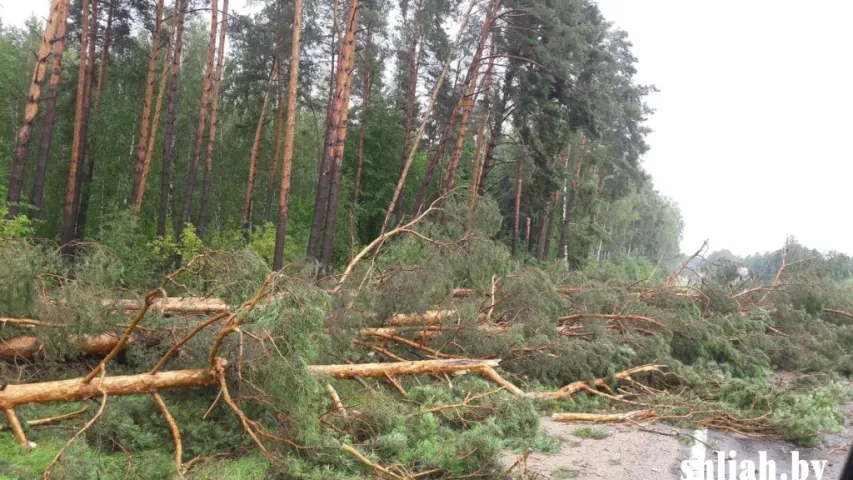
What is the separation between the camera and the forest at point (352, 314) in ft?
13.1

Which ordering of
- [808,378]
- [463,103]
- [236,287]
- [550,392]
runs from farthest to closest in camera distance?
[463,103]
[808,378]
[550,392]
[236,287]

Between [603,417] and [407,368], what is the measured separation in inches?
73.3

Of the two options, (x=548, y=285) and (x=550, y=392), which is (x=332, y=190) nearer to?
(x=548, y=285)

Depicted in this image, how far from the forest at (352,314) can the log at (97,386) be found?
1 centimetres

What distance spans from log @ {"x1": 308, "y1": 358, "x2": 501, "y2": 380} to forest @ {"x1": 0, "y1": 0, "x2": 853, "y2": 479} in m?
0.03

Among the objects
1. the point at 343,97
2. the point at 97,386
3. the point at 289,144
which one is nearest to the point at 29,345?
the point at 97,386

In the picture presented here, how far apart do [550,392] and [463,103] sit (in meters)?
9.22

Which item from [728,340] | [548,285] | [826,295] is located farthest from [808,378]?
[826,295]

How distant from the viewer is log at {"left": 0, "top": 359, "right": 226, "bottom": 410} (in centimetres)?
398

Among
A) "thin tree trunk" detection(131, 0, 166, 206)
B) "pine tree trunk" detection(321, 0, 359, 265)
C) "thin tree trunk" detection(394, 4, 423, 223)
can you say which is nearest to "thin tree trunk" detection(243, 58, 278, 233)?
"thin tree trunk" detection(131, 0, 166, 206)

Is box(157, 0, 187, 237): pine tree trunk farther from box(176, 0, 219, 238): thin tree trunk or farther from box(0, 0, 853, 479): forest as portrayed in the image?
box(176, 0, 219, 238): thin tree trunk

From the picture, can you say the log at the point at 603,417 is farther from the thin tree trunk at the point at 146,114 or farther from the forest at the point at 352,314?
the thin tree trunk at the point at 146,114

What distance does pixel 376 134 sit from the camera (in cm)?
2144

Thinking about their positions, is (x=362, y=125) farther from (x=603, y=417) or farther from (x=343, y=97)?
(x=603, y=417)
